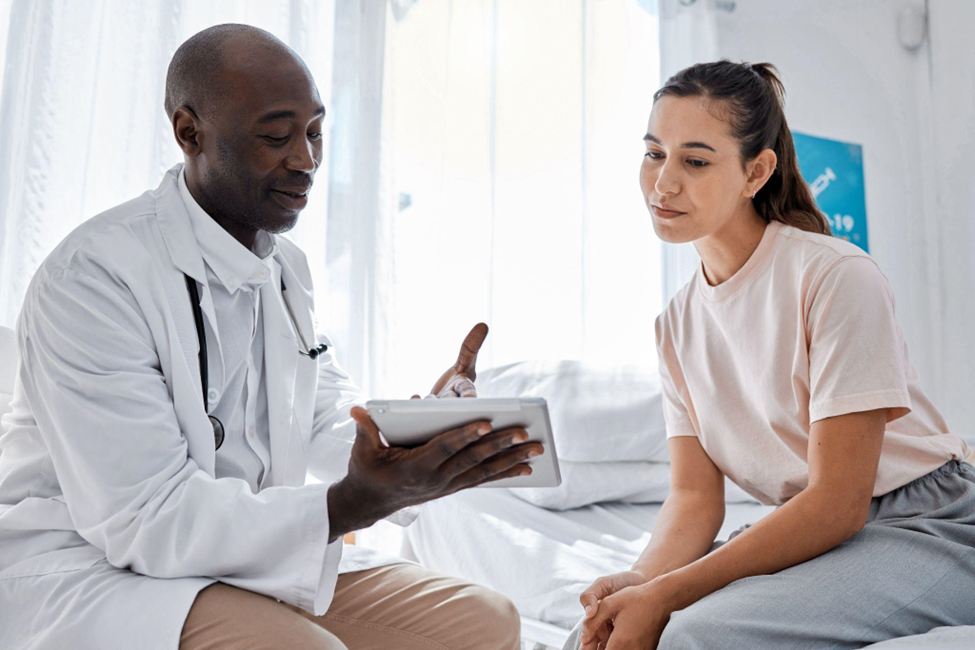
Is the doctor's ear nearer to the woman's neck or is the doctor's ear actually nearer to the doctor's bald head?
the doctor's bald head

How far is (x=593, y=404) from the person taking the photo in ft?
7.14

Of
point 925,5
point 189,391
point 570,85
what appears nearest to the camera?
point 189,391

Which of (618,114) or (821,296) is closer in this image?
Answer: (821,296)

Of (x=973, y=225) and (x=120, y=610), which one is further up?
(x=973, y=225)

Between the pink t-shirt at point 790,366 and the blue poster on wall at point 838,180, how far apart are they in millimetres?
2271

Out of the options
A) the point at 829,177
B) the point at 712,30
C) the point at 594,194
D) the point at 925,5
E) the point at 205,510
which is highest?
the point at 925,5

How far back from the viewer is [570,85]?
2.77 metres

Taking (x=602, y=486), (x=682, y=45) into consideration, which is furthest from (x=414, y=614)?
(x=682, y=45)

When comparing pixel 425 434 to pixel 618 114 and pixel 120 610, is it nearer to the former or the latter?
pixel 120 610

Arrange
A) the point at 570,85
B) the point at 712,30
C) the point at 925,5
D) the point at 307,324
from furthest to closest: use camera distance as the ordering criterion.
→ the point at 925,5, the point at 712,30, the point at 570,85, the point at 307,324

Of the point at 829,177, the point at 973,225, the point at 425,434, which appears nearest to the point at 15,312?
the point at 425,434

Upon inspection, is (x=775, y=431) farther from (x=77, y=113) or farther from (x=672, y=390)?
(x=77, y=113)

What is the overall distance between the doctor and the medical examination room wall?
2.54 meters

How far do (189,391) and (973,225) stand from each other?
328 cm
